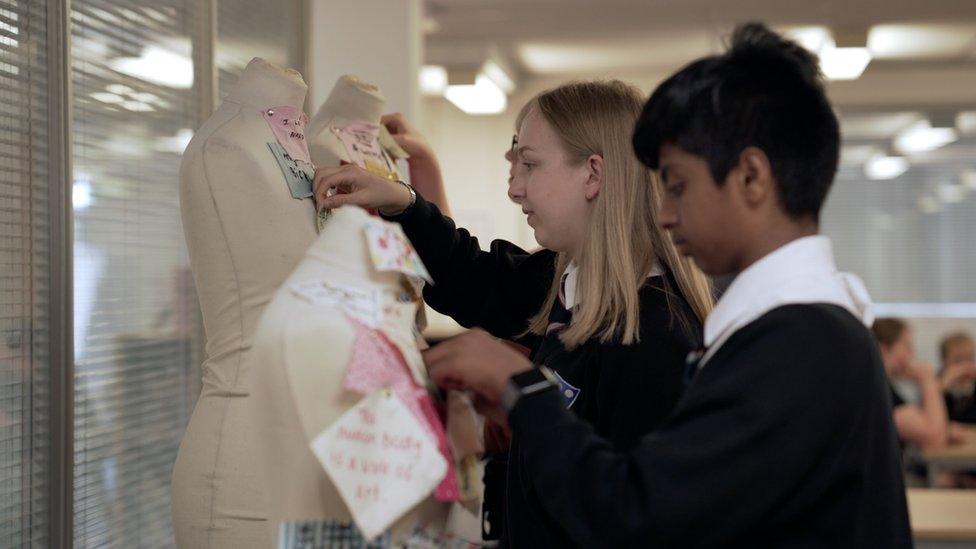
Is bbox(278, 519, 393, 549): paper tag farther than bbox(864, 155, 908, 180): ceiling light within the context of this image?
No

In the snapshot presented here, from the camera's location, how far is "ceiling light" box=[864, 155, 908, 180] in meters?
8.30

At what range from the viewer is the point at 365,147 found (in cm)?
184

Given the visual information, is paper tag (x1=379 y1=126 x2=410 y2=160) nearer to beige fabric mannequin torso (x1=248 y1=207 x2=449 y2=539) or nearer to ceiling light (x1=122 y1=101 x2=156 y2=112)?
ceiling light (x1=122 y1=101 x2=156 y2=112)

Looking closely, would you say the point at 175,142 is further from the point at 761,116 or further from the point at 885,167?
the point at 885,167

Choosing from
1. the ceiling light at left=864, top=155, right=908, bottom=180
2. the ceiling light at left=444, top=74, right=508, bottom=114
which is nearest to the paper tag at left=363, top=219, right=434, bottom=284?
the ceiling light at left=444, top=74, right=508, bottom=114

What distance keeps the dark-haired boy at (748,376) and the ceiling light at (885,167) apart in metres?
7.67

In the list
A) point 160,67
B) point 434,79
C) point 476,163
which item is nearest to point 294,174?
point 160,67

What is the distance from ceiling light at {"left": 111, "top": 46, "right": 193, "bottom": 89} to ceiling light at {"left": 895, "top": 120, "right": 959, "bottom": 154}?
22.9 feet

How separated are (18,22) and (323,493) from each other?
1.19m

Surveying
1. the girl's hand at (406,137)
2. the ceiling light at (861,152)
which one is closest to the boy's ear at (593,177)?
the girl's hand at (406,137)

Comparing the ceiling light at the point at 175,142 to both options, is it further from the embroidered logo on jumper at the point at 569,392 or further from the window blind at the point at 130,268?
the embroidered logo on jumper at the point at 569,392

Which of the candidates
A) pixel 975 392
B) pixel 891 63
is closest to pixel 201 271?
pixel 975 392

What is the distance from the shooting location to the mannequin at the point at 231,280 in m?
1.51

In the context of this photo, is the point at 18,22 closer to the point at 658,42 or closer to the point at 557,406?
the point at 557,406
